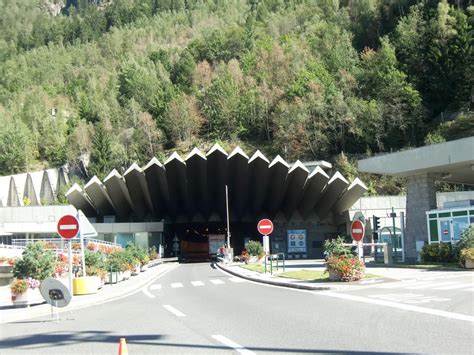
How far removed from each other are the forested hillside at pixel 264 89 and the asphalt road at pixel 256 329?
5832 centimetres

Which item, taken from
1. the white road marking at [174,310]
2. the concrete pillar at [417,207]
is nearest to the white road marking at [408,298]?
the white road marking at [174,310]

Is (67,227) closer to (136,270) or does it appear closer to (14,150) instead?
(136,270)

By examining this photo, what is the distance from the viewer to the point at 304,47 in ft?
385

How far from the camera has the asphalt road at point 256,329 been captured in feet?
30.7

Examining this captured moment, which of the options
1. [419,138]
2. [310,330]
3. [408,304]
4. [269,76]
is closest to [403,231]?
[408,304]

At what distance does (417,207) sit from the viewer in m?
38.7

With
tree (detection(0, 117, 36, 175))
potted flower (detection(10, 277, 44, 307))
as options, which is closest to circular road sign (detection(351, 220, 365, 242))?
potted flower (detection(10, 277, 44, 307))

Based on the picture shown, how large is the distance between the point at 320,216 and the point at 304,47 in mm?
59416

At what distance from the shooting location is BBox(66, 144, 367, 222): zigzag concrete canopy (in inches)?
2349

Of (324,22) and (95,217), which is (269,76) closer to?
(324,22)

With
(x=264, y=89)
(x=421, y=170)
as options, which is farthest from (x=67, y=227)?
(x=264, y=89)

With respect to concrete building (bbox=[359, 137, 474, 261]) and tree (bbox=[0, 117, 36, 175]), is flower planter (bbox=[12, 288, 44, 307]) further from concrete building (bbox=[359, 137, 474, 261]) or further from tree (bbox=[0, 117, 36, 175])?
tree (bbox=[0, 117, 36, 175])

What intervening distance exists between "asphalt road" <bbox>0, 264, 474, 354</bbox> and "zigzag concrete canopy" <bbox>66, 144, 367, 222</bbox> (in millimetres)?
42789

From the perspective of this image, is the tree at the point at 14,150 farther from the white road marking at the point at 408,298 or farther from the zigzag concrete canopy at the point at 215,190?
the white road marking at the point at 408,298
